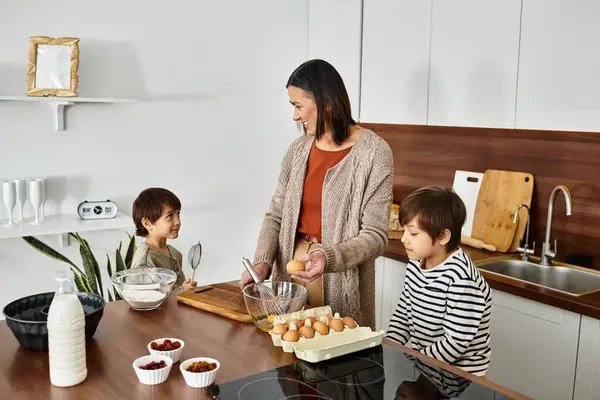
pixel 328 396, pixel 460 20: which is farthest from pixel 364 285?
pixel 460 20

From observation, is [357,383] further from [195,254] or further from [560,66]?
[560,66]

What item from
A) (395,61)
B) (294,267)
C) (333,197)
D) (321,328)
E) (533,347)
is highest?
(395,61)

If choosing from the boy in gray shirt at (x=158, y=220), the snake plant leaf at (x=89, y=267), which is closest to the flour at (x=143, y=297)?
the boy in gray shirt at (x=158, y=220)

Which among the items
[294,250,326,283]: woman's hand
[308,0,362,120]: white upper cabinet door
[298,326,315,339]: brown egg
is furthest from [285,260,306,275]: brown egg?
[308,0,362,120]: white upper cabinet door

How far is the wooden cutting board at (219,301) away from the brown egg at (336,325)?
27cm

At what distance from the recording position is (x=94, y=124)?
3213mm

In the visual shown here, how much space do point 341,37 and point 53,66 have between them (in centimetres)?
162

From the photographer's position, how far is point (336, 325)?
1.48 m

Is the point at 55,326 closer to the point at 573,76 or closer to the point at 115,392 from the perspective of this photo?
the point at 115,392

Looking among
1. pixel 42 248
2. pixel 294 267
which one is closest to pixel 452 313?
pixel 294 267

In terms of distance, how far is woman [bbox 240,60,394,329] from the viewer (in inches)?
75.9

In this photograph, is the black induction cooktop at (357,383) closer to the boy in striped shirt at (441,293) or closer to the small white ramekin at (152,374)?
the small white ramekin at (152,374)

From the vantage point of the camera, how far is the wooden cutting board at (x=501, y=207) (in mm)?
2793

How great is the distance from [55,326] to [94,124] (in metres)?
2.15
